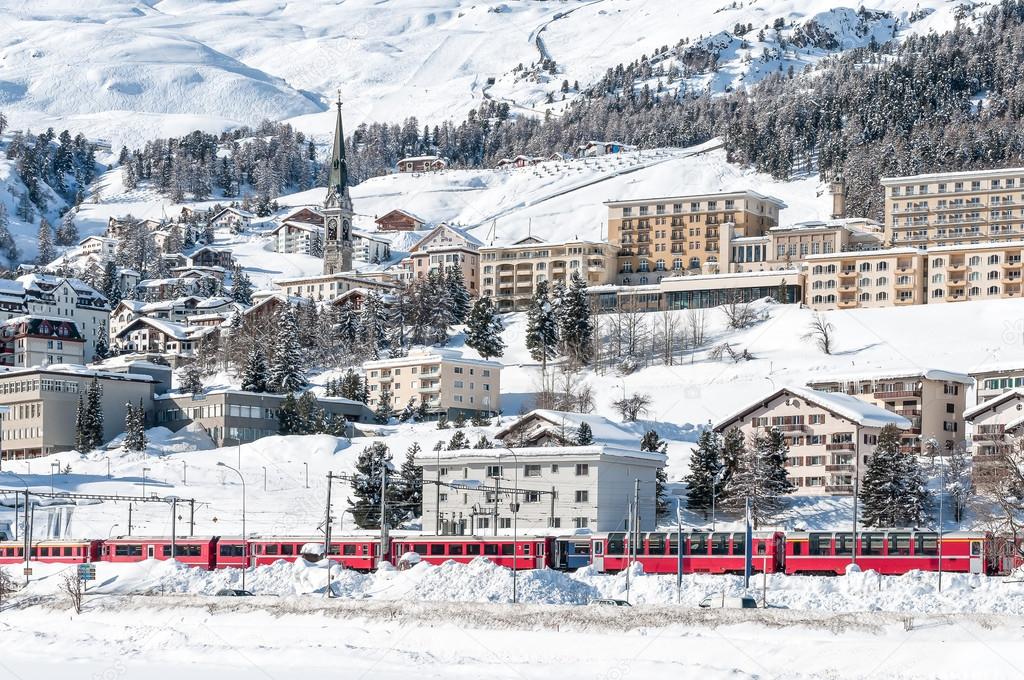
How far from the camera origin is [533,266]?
144375mm

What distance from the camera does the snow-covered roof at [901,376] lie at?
89950 millimetres

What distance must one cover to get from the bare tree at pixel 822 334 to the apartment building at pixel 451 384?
66.0 feet

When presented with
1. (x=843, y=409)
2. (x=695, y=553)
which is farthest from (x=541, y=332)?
(x=695, y=553)

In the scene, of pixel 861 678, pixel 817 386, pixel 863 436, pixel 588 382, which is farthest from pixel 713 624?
pixel 588 382

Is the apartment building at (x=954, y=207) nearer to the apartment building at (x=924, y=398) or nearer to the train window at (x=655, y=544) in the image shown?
the apartment building at (x=924, y=398)

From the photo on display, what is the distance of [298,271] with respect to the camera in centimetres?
18300

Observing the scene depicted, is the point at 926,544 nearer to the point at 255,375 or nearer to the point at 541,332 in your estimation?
the point at 541,332

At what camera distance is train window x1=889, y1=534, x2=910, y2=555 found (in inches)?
2270

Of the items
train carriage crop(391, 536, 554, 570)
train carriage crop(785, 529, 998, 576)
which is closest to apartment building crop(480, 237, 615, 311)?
train carriage crop(391, 536, 554, 570)

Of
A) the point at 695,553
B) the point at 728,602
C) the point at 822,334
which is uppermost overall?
the point at 822,334

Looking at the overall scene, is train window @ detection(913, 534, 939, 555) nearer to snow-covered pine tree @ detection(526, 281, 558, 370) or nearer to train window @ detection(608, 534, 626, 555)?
train window @ detection(608, 534, 626, 555)

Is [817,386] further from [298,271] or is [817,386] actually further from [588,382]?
[298,271]

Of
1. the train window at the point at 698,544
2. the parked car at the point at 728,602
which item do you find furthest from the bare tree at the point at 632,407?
the parked car at the point at 728,602

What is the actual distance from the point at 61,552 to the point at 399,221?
134197 millimetres
